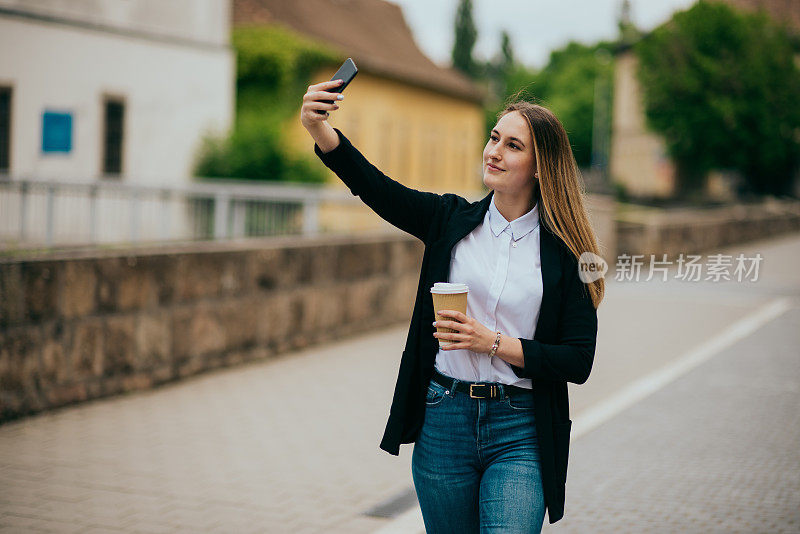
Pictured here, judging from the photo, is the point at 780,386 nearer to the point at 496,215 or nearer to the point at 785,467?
the point at 785,467

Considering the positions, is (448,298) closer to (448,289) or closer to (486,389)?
(448,289)

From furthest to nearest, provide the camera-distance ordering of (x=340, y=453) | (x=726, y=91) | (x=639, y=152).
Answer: (x=639, y=152) < (x=726, y=91) < (x=340, y=453)

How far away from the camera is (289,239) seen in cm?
1091

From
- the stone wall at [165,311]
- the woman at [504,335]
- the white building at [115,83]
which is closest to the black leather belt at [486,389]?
the woman at [504,335]

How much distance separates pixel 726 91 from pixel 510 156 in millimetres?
42375

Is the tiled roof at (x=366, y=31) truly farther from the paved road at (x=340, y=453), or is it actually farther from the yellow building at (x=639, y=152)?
the yellow building at (x=639, y=152)

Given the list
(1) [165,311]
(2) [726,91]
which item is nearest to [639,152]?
(2) [726,91]

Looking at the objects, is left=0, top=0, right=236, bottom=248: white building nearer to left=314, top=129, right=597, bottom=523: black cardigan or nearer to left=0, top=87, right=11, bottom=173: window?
left=0, top=87, right=11, bottom=173: window

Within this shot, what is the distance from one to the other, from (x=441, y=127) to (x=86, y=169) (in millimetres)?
19643

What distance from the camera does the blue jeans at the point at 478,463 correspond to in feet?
9.62

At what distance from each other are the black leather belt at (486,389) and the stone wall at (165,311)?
184 inches

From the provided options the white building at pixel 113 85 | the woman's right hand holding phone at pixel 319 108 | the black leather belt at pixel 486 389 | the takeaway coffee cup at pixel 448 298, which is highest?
the white building at pixel 113 85

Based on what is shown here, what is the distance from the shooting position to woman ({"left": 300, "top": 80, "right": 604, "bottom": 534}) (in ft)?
9.73

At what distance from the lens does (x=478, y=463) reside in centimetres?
303
